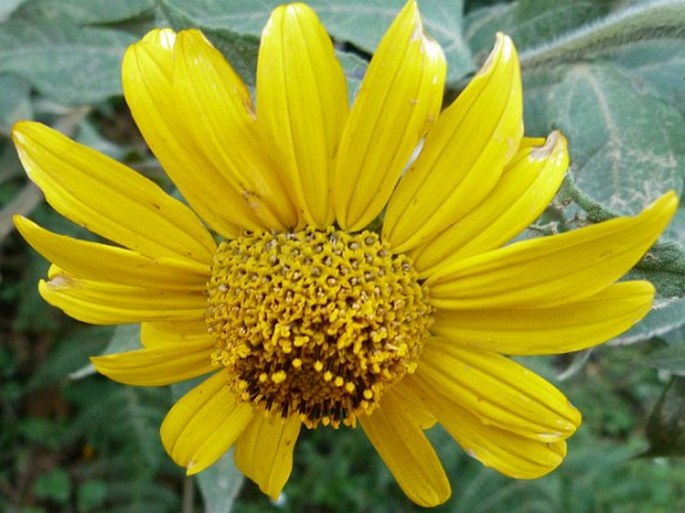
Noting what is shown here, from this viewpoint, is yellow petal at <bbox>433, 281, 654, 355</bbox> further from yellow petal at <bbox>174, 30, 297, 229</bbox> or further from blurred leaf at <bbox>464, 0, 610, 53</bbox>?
blurred leaf at <bbox>464, 0, 610, 53</bbox>

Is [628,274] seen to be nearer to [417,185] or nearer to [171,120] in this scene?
[417,185]

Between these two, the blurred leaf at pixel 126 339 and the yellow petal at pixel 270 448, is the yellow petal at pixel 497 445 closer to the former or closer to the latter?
the yellow petal at pixel 270 448

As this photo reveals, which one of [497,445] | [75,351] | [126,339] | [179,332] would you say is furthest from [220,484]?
[75,351]

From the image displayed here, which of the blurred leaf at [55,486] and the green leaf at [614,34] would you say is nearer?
the green leaf at [614,34]

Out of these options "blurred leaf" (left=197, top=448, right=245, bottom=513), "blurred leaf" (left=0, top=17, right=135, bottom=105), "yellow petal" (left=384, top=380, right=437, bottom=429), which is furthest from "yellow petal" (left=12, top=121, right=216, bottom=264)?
"blurred leaf" (left=0, top=17, right=135, bottom=105)

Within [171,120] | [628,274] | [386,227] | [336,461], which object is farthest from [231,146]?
[336,461]

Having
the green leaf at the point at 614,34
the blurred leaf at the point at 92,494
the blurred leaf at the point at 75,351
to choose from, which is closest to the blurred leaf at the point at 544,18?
the green leaf at the point at 614,34
